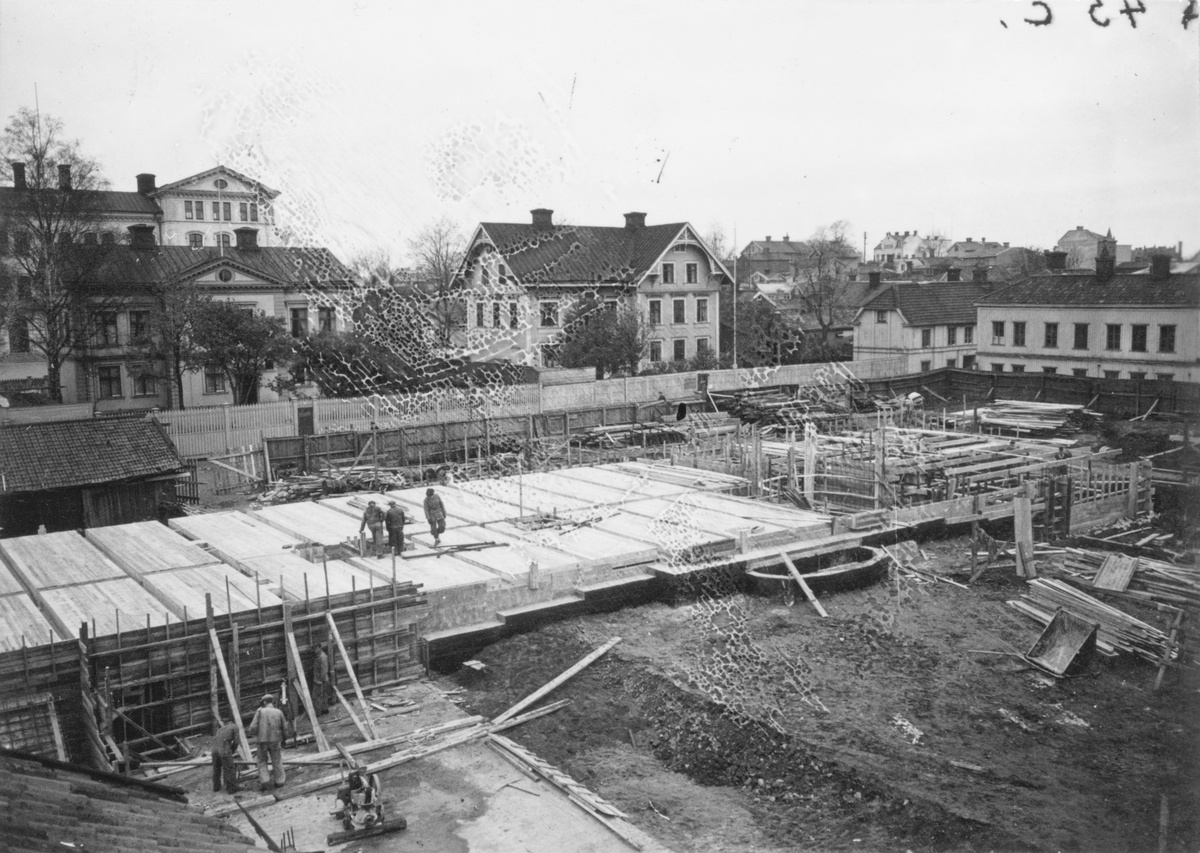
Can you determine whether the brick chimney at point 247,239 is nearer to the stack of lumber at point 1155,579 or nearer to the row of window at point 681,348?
the row of window at point 681,348

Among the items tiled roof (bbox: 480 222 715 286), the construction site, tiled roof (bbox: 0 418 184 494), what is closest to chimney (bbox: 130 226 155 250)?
tiled roof (bbox: 480 222 715 286)

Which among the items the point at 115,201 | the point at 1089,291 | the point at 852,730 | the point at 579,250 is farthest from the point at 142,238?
the point at 1089,291

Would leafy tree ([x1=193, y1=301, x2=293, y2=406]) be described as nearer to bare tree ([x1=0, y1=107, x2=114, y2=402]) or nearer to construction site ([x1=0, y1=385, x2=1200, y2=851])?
bare tree ([x1=0, y1=107, x2=114, y2=402])

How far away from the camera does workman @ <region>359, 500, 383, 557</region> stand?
15.4 m

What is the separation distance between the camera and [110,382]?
32781mm

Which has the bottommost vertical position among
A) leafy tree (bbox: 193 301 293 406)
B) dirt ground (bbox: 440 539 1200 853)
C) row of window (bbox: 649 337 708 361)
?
dirt ground (bbox: 440 539 1200 853)

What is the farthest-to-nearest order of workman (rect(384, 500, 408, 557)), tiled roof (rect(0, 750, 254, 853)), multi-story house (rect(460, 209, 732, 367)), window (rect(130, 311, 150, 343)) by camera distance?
window (rect(130, 311, 150, 343)), multi-story house (rect(460, 209, 732, 367)), workman (rect(384, 500, 408, 557)), tiled roof (rect(0, 750, 254, 853))

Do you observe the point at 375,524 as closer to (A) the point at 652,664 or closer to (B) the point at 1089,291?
(A) the point at 652,664

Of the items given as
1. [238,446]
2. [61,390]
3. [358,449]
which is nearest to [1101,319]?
[358,449]

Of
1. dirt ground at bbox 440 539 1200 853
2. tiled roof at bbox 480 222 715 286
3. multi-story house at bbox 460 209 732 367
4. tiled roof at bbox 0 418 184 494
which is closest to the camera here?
dirt ground at bbox 440 539 1200 853

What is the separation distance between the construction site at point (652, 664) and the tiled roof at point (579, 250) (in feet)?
15.9

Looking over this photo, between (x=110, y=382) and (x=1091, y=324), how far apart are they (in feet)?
111

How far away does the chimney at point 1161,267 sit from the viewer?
117 feet

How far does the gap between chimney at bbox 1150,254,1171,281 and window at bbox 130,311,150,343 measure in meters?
33.6
